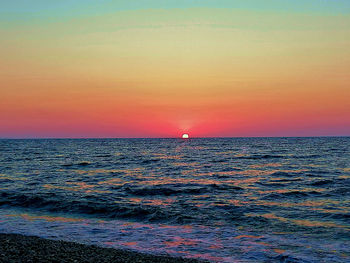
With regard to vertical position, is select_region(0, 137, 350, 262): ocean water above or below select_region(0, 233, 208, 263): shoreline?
below

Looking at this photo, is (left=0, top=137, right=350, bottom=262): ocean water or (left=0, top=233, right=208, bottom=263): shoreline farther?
(left=0, top=137, right=350, bottom=262): ocean water

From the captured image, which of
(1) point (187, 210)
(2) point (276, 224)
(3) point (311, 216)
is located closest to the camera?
(2) point (276, 224)

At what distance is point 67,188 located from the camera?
27047 millimetres

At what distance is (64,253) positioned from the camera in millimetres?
10633

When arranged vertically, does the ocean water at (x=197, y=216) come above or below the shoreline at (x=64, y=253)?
below

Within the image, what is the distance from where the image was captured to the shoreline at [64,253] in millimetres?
10008

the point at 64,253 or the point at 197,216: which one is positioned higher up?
the point at 64,253

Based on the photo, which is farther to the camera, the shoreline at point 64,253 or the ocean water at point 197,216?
the ocean water at point 197,216

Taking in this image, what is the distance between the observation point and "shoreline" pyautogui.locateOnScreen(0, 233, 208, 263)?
32.8ft

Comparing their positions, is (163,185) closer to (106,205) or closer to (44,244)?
(106,205)

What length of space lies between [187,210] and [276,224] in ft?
17.4

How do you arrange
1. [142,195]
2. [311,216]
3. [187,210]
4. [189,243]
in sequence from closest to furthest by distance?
[189,243] → [311,216] → [187,210] → [142,195]

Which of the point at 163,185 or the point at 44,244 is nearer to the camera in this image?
the point at 44,244

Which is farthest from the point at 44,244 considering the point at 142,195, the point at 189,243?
the point at 142,195
